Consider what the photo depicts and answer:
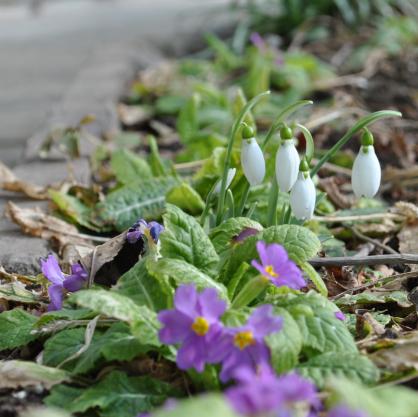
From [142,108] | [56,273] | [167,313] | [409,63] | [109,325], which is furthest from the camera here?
[409,63]

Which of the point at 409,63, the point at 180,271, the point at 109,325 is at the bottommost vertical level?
the point at 409,63

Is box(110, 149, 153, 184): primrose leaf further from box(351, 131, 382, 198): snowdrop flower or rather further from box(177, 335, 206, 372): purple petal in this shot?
box(177, 335, 206, 372): purple petal

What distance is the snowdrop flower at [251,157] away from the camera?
6.85ft

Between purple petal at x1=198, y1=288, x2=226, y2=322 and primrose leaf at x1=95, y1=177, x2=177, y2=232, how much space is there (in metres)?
1.14

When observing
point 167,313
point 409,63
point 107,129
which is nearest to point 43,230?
point 167,313

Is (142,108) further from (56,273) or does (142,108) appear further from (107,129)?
(56,273)

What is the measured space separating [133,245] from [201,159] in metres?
1.28

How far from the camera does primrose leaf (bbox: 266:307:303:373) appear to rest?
1652 mm

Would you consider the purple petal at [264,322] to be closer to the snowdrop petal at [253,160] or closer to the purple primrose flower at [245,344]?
the purple primrose flower at [245,344]

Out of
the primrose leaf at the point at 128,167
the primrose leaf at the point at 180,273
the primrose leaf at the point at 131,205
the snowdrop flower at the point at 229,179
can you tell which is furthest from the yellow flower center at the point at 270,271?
the primrose leaf at the point at 128,167

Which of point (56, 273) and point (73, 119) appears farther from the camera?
point (73, 119)

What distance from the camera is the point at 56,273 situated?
2078mm

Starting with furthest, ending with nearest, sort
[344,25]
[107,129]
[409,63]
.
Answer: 1. [344,25]
2. [409,63]
3. [107,129]

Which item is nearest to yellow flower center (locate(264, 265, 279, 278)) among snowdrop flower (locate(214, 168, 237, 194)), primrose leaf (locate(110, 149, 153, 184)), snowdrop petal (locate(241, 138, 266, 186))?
snowdrop petal (locate(241, 138, 266, 186))
